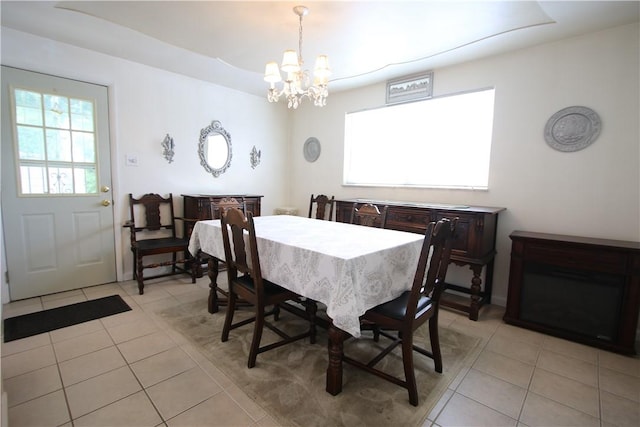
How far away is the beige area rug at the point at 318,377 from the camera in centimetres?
154

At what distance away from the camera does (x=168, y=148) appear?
11.8 ft

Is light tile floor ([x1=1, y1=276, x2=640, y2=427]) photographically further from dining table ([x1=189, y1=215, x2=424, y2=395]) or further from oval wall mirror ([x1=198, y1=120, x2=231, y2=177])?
oval wall mirror ([x1=198, y1=120, x2=231, y2=177])

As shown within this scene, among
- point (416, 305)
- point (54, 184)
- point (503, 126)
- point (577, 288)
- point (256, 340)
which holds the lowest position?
point (256, 340)

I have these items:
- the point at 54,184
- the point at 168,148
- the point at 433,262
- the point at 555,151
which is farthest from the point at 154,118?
the point at 555,151

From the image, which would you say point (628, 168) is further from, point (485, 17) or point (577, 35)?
point (485, 17)

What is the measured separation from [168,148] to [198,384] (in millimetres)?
2798

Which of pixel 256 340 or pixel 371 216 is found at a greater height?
pixel 371 216

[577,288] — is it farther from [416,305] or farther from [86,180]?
[86,180]

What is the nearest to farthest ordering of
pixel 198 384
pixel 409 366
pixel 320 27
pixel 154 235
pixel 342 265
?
pixel 342 265 → pixel 409 366 → pixel 198 384 → pixel 320 27 → pixel 154 235

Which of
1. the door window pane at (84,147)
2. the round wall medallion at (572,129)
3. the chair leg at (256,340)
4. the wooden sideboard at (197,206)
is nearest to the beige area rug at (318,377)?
the chair leg at (256,340)

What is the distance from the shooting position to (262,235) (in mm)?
2051

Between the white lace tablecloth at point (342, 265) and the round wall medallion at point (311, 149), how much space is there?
2.50 metres

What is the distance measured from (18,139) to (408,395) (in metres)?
3.81

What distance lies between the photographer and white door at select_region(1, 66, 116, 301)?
2.73 metres
